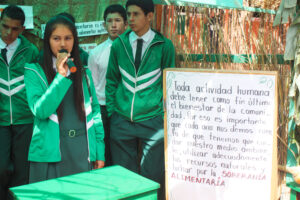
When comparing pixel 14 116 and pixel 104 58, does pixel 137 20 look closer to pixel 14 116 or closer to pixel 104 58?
pixel 104 58

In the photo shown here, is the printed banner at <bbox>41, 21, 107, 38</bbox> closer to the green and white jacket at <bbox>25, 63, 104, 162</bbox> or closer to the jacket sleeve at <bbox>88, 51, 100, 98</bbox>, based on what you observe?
the jacket sleeve at <bbox>88, 51, 100, 98</bbox>

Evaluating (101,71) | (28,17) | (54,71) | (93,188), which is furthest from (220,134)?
(28,17)

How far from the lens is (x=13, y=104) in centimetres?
359

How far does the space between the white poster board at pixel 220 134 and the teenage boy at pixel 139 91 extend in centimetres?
82

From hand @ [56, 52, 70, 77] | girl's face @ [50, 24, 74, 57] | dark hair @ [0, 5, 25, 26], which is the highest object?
dark hair @ [0, 5, 25, 26]

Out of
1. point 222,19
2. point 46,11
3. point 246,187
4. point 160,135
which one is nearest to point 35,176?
point 160,135

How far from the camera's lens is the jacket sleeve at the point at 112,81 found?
11.5ft

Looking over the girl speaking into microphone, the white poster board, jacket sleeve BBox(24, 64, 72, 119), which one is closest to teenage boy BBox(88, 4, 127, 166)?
the girl speaking into microphone

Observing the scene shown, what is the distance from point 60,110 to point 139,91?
2.88 ft

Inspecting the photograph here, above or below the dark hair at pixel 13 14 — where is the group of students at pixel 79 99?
below

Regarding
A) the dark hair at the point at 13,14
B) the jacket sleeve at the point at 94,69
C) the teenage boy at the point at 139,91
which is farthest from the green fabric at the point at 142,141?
the dark hair at the point at 13,14

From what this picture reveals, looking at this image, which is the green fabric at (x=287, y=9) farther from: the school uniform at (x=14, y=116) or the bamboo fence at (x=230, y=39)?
the school uniform at (x=14, y=116)

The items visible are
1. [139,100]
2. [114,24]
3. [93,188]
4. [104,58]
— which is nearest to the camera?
[93,188]

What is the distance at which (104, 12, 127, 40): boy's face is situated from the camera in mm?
4215
